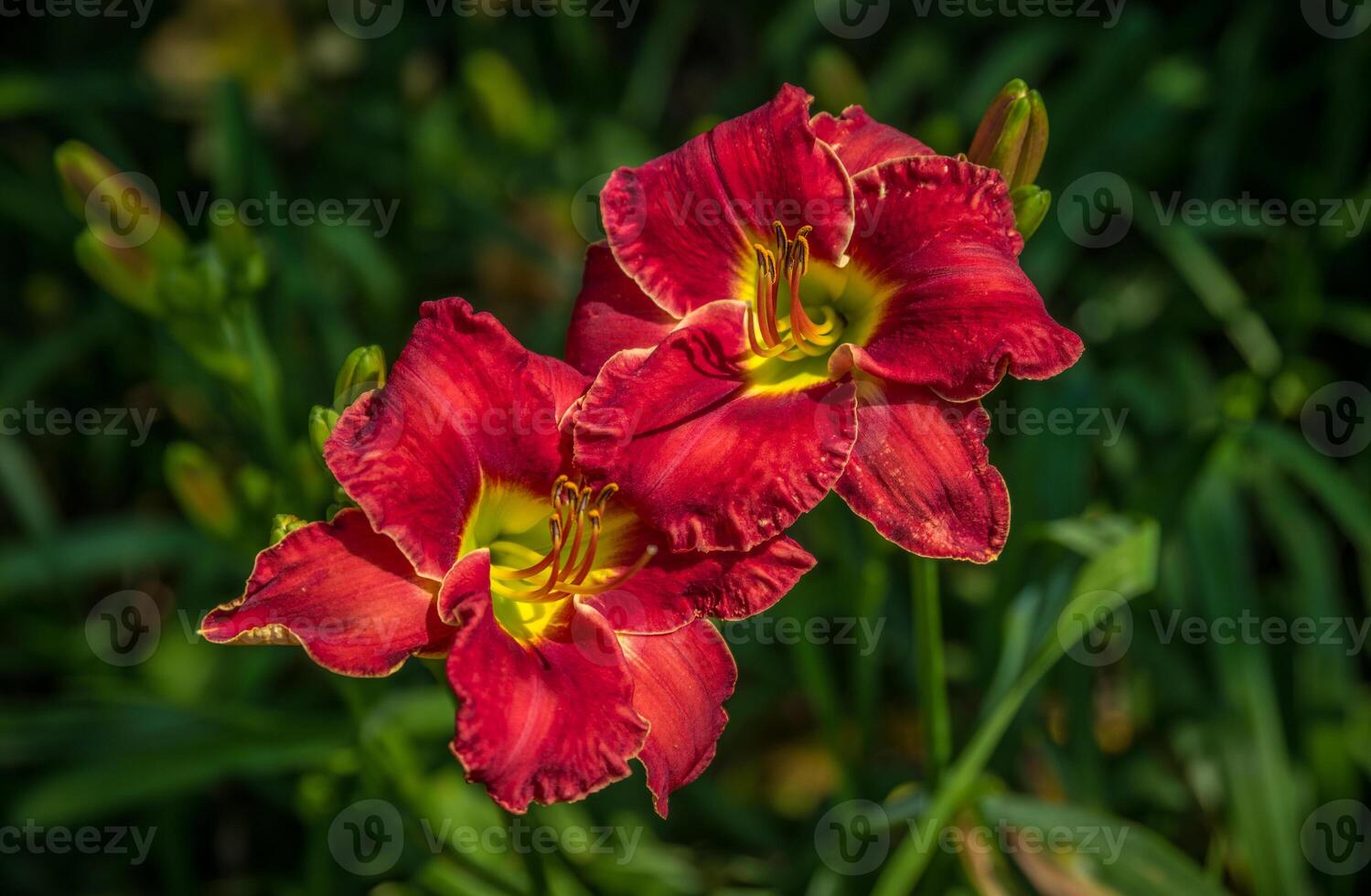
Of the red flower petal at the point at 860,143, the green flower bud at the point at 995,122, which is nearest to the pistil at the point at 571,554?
the red flower petal at the point at 860,143

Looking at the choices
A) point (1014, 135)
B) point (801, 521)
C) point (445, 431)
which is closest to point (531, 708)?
point (445, 431)

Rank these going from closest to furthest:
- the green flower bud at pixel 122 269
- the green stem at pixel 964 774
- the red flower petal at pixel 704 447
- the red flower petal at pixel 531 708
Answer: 1. the red flower petal at pixel 531 708
2. the red flower petal at pixel 704 447
3. the green stem at pixel 964 774
4. the green flower bud at pixel 122 269

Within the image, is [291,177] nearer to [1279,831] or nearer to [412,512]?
[412,512]

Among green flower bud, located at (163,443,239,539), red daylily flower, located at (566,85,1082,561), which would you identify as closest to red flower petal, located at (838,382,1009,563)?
red daylily flower, located at (566,85,1082,561)

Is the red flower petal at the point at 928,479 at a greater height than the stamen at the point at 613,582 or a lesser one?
greater

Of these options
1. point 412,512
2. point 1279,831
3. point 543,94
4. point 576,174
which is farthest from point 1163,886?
point 543,94

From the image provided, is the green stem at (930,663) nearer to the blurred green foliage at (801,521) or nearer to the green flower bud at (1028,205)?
the blurred green foliage at (801,521)
